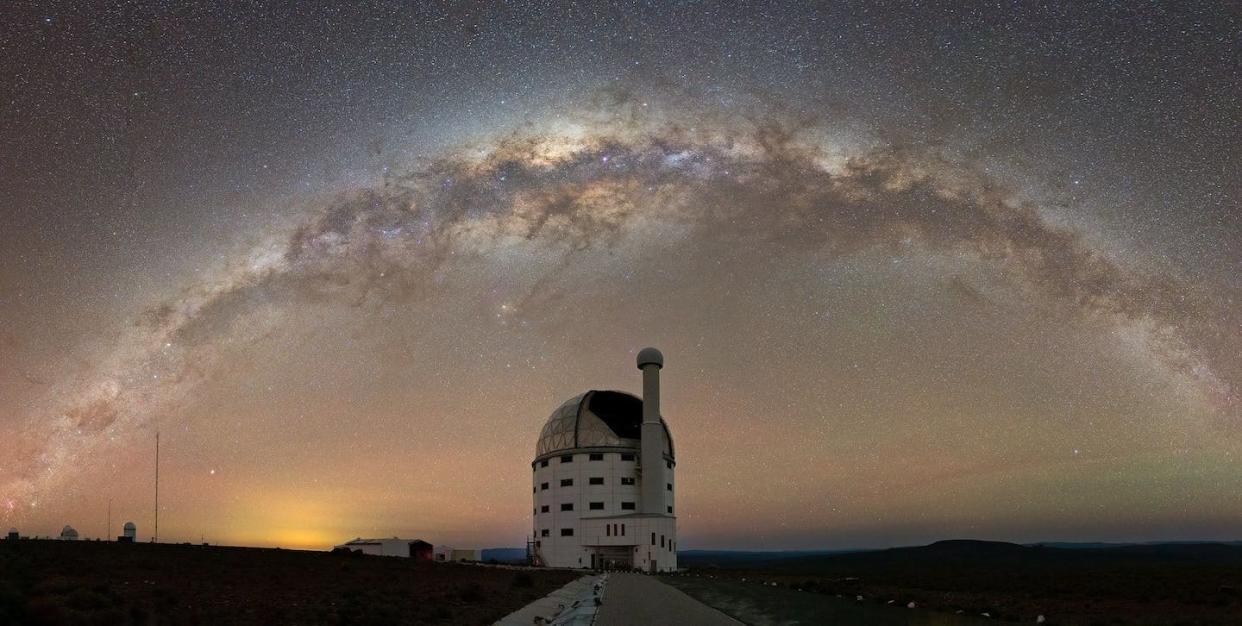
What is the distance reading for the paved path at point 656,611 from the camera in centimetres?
2239

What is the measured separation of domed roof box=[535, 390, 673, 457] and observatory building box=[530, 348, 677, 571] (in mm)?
105

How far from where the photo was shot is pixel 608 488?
81.6 meters

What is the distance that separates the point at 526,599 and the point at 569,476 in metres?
51.0

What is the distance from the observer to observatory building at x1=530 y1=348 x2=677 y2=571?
78.5 metres

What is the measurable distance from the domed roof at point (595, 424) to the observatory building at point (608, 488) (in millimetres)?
105

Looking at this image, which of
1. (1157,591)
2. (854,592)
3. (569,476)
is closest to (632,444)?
(569,476)

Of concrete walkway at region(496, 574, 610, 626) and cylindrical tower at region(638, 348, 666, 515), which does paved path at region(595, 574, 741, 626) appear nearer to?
concrete walkway at region(496, 574, 610, 626)

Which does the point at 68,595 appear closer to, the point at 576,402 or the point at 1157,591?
the point at 1157,591

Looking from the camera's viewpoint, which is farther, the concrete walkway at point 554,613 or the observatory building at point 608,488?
the observatory building at point 608,488

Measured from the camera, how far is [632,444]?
84.2 metres

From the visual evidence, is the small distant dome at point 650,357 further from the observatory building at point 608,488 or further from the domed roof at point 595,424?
the domed roof at point 595,424

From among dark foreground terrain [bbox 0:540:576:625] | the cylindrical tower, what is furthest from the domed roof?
dark foreground terrain [bbox 0:540:576:625]

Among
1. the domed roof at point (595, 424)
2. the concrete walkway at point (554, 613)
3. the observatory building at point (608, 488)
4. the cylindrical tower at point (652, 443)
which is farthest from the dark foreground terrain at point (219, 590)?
the domed roof at point (595, 424)

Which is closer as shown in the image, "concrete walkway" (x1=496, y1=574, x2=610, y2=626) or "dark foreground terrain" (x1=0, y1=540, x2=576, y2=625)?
"dark foreground terrain" (x1=0, y1=540, x2=576, y2=625)
